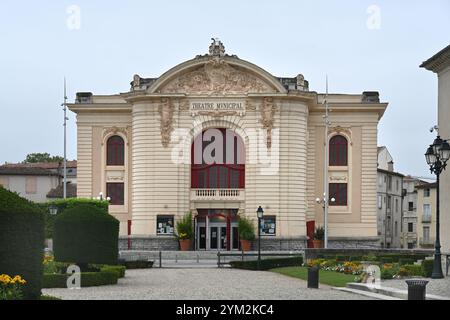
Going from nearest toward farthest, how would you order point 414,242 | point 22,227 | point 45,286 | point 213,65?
point 22,227
point 45,286
point 213,65
point 414,242

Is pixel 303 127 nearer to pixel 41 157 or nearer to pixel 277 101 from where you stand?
pixel 277 101

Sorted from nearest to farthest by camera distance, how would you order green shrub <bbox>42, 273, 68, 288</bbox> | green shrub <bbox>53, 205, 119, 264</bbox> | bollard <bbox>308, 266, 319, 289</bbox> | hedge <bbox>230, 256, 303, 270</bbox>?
green shrub <bbox>42, 273, 68, 288</bbox>, bollard <bbox>308, 266, 319, 289</bbox>, green shrub <bbox>53, 205, 119, 264</bbox>, hedge <bbox>230, 256, 303, 270</bbox>

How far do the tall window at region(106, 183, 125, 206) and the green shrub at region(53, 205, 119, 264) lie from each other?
147 ft

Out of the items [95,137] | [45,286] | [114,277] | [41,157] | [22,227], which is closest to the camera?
[22,227]

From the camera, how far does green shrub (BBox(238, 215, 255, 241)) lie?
76500mm

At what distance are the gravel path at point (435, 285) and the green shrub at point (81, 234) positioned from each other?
10.9 meters

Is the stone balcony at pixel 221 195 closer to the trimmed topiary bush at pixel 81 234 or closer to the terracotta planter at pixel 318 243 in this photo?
the terracotta planter at pixel 318 243

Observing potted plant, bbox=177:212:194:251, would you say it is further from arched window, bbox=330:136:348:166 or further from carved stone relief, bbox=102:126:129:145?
arched window, bbox=330:136:348:166

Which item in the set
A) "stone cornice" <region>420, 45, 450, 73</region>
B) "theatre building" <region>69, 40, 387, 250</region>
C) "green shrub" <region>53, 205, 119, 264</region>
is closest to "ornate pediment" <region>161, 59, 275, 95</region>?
"theatre building" <region>69, 40, 387, 250</region>

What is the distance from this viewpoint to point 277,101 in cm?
7806

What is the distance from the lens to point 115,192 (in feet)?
273

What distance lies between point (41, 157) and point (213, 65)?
6975 cm

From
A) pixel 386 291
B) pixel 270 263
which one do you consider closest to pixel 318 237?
pixel 270 263
